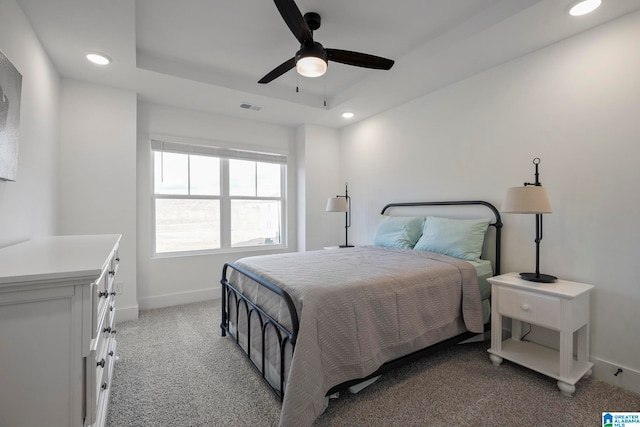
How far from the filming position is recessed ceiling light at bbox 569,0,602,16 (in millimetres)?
1860

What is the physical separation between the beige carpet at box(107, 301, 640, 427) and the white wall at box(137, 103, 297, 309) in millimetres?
1247

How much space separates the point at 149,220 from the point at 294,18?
2.98m

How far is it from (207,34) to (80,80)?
5.08 ft

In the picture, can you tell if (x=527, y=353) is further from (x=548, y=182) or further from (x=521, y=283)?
(x=548, y=182)

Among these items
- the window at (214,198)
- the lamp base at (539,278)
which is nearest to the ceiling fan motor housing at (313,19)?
the window at (214,198)

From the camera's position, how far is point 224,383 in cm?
201

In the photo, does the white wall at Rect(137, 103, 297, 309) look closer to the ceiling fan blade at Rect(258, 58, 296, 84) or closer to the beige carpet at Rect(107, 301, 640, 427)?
the beige carpet at Rect(107, 301, 640, 427)

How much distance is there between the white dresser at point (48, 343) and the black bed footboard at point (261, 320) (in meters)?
0.87

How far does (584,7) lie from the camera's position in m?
1.91

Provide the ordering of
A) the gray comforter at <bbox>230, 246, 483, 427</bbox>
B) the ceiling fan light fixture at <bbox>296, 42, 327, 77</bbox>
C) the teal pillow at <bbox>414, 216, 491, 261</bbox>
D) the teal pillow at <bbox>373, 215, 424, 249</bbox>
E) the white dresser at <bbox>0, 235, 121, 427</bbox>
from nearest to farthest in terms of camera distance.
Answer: the white dresser at <bbox>0, 235, 121, 427</bbox>
the gray comforter at <bbox>230, 246, 483, 427</bbox>
the ceiling fan light fixture at <bbox>296, 42, 327, 77</bbox>
the teal pillow at <bbox>414, 216, 491, 261</bbox>
the teal pillow at <bbox>373, 215, 424, 249</bbox>

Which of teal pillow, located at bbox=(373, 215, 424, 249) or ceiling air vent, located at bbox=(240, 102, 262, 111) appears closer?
teal pillow, located at bbox=(373, 215, 424, 249)

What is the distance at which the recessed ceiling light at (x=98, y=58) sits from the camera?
248 centimetres

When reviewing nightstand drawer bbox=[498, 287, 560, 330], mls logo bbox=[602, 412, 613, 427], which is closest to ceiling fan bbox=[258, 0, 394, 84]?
nightstand drawer bbox=[498, 287, 560, 330]

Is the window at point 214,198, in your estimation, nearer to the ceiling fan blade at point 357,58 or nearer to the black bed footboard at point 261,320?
the black bed footboard at point 261,320
